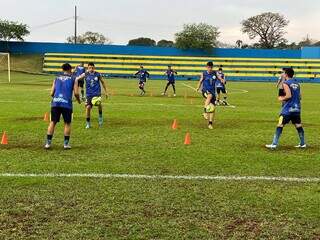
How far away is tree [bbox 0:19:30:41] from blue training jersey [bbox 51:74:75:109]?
7031 cm

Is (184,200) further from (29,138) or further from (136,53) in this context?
(136,53)

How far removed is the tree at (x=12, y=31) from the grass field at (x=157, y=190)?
220 feet

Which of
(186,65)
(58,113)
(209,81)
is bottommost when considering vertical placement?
(58,113)

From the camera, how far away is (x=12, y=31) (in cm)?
7812

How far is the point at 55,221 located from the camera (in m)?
6.41

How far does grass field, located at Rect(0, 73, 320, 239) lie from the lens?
6211 mm

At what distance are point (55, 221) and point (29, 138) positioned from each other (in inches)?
278

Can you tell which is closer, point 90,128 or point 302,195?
point 302,195

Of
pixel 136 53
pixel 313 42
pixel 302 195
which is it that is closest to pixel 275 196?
pixel 302 195

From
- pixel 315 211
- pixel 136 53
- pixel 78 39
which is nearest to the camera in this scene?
pixel 315 211

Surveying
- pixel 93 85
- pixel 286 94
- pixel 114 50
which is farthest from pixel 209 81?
pixel 114 50

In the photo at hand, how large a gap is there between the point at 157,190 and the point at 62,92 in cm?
465

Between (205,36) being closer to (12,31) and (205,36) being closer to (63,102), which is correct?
(12,31)

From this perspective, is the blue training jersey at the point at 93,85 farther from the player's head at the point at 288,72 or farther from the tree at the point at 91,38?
the tree at the point at 91,38
